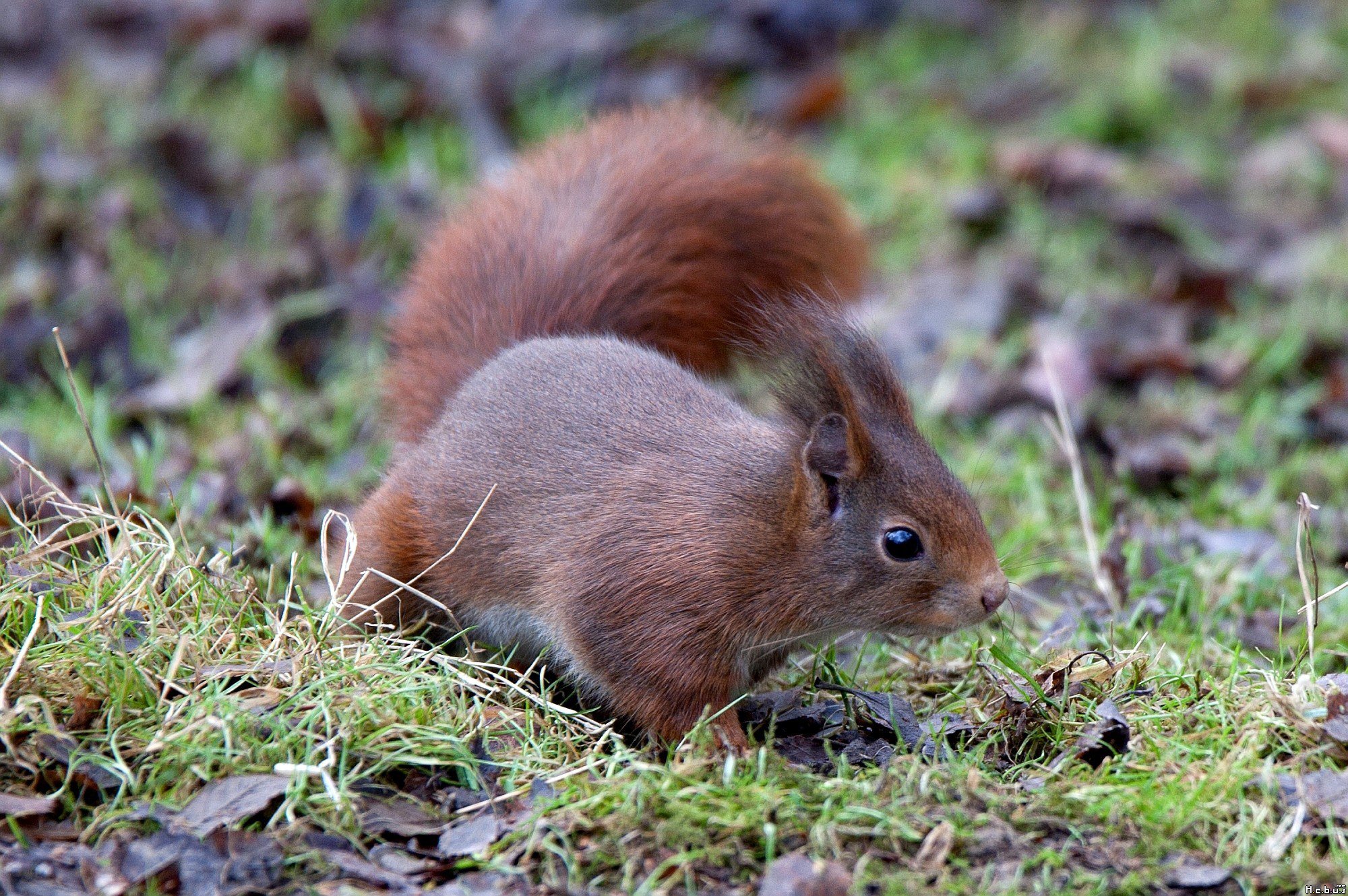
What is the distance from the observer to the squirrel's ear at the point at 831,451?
3184 mm

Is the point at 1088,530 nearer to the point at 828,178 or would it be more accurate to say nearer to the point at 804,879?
the point at 804,879

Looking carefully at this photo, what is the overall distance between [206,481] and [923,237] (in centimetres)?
343

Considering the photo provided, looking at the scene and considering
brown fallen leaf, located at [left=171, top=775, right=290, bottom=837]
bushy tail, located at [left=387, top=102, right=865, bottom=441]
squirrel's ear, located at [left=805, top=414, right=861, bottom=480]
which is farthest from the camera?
bushy tail, located at [left=387, top=102, right=865, bottom=441]

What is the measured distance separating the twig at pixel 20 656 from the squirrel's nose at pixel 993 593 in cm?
197

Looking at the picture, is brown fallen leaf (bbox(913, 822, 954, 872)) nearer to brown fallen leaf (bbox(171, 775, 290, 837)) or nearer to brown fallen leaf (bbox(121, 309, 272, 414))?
brown fallen leaf (bbox(171, 775, 290, 837))

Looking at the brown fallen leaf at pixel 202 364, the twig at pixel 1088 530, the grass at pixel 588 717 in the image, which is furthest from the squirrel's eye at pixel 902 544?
the brown fallen leaf at pixel 202 364

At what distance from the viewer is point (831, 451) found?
10.5 ft

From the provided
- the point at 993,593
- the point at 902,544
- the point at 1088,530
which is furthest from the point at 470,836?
the point at 1088,530

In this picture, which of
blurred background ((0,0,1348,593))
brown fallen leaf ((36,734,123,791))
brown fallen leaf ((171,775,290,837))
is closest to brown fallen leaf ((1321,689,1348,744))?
blurred background ((0,0,1348,593))

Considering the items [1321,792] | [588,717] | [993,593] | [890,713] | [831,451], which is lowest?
[588,717]

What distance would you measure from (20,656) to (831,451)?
5.57 ft

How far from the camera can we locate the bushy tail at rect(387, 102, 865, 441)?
3932mm

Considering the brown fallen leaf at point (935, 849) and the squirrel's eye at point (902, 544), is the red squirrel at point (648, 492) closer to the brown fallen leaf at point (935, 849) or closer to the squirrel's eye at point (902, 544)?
the squirrel's eye at point (902, 544)

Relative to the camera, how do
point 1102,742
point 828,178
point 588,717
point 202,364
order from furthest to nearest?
1. point 828,178
2. point 202,364
3. point 588,717
4. point 1102,742
